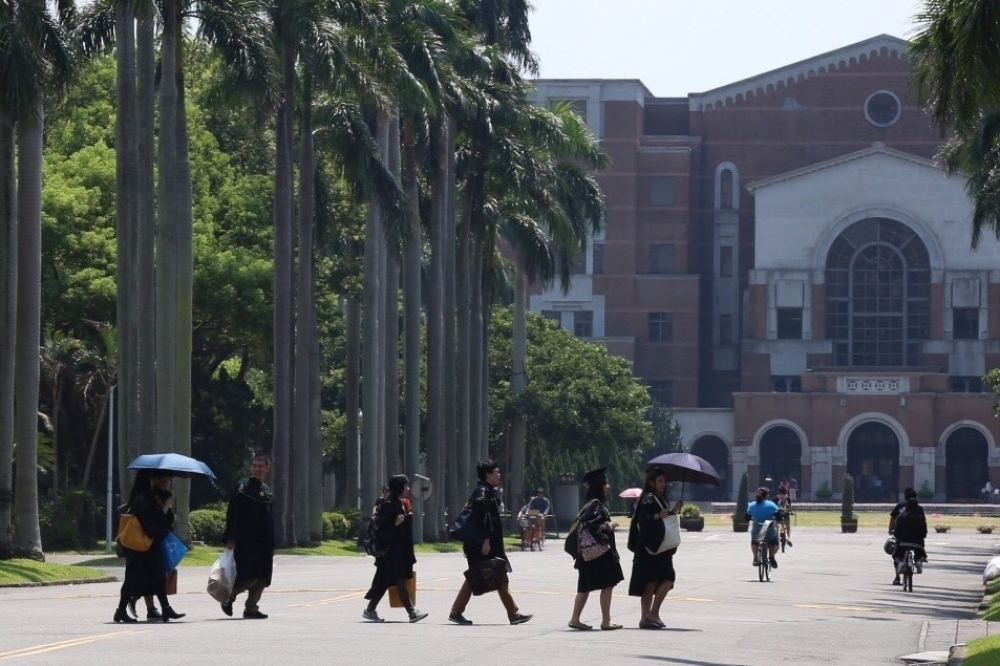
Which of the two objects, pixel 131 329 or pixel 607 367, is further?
pixel 607 367

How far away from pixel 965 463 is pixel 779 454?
9274 mm

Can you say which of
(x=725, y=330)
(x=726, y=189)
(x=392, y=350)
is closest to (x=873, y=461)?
(x=725, y=330)

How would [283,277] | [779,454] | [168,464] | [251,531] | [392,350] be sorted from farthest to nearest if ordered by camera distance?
[779,454]
[392,350]
[283,277]
[168,464]
[251,531]

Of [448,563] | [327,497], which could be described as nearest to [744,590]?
[448,563]

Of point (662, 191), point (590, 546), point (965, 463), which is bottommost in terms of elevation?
point (965, 463)

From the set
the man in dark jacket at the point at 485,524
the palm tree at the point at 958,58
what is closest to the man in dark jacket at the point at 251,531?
the man in dark jacket at the point at 485,524

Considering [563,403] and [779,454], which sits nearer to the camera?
[563,403]

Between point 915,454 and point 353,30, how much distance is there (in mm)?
60525

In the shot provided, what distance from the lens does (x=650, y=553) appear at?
18.7 metres

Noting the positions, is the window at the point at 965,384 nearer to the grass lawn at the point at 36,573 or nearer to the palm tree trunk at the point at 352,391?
the palm tree trunk at the point at 352,391

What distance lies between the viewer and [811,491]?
95.9m

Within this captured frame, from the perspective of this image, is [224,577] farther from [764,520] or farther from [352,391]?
[352,391]

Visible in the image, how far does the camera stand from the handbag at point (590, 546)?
1838 centimetres

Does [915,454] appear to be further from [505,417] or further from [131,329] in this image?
[131,329]
